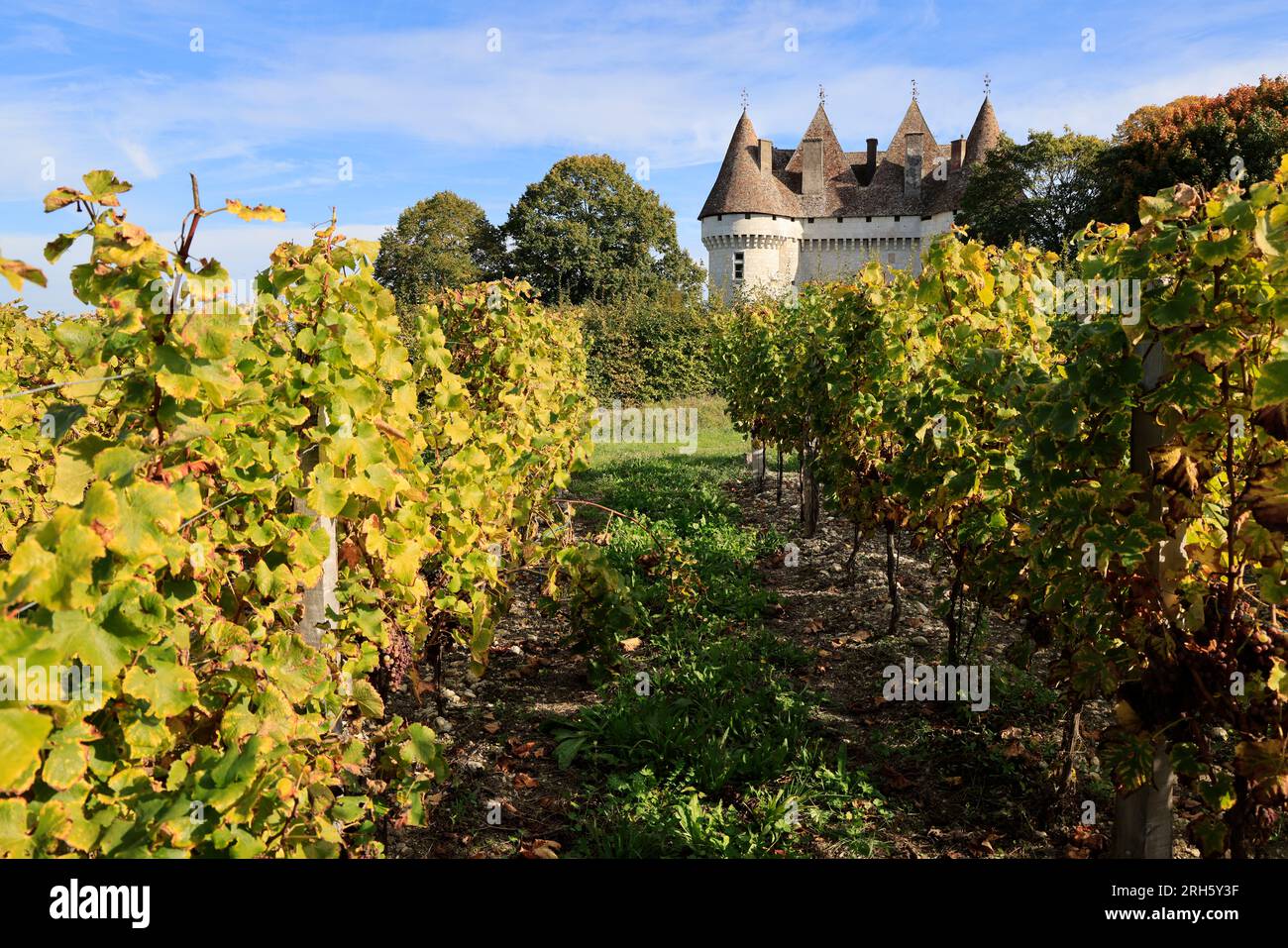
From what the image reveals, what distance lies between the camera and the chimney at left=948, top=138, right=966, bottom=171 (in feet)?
156

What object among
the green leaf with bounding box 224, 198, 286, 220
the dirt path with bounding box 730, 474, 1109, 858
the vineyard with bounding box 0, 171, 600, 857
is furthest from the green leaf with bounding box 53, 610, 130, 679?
the dirt path with bounding box 730, 474, 1109, 858

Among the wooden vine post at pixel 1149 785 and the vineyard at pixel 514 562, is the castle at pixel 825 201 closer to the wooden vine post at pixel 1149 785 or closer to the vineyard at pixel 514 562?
the vineyard at pixel 514 562

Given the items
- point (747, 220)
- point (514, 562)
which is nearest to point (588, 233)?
point (747, 220)

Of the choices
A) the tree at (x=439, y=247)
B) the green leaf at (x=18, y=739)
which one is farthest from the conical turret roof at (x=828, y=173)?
the green leaf at (x=18, y=739)

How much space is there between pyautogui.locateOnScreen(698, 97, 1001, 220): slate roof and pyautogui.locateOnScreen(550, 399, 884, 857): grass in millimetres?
41775

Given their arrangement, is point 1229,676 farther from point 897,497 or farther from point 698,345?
point 698,345

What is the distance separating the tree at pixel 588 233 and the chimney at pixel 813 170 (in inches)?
324

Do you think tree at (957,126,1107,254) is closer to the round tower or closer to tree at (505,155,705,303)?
the round tower

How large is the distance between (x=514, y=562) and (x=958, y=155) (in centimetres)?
4889

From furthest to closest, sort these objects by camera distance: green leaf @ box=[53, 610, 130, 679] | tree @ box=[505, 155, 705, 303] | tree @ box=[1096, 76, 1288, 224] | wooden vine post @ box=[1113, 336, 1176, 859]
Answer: tree @ box=[505, 155, 705, 303] → tree @ box=[1096, 76, 1288, 224] → wooden vine post @ box=[1113, 336, 1176, 859] → green leaf @ box=[53, 610, 130, 679]

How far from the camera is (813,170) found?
48.4m

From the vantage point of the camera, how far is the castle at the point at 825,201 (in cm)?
4622

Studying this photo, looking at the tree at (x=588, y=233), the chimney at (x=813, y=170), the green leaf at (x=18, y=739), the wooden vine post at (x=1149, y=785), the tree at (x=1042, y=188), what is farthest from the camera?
the chimney at (x=813, y=170)

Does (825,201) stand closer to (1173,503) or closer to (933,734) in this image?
(933,734)
